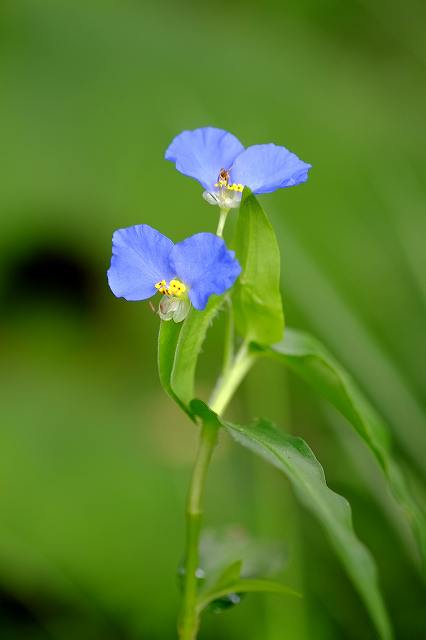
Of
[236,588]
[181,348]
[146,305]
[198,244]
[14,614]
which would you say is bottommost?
[14,614]

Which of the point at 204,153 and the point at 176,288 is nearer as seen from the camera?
the point at 176,288

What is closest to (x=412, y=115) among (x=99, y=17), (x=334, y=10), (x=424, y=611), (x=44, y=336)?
(x=334, y=10)

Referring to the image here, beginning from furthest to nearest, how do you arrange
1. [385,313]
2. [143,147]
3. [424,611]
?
[143,147] < [385,313] < [424,611]

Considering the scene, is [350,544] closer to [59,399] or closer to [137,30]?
[59,399]

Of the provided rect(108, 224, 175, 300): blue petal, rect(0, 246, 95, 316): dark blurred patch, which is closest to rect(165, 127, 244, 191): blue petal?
rect(108, 224, 175, 300): blue petal

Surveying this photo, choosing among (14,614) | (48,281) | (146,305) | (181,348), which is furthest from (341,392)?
(48,281)

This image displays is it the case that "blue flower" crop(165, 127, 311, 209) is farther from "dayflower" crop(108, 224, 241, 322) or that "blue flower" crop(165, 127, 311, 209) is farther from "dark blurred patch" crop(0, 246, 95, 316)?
"dark blurred patch" crop(0, 246, 95, 316)

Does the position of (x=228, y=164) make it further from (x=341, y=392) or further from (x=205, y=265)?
(x=341, y=392)
